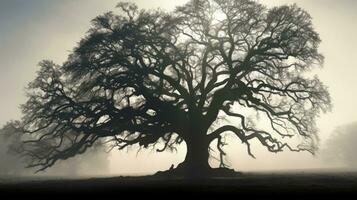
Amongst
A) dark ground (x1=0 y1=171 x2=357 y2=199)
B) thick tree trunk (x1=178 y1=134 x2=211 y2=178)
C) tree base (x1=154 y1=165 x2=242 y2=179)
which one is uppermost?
thick tree trunk (x1=178 y1=134 x2=211 y2=178)

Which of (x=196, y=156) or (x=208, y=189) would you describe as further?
(x=196, y=156)

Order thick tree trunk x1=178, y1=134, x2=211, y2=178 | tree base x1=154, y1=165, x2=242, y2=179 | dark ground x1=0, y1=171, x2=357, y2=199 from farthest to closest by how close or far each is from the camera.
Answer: thick tree trunk x1=178, y1=134, x2=211, y2=178 → tree base x1=154, y1=165, x2=242, y2=179 → dark ground x1=0, y1=171, x2=357, y2=199

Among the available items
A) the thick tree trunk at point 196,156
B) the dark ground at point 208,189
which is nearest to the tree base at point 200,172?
the thick tree trunk at point 196,156

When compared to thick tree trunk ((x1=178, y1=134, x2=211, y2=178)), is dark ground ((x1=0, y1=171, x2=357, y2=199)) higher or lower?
lower

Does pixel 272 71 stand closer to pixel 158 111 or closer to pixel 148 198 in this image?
pixel 158 111

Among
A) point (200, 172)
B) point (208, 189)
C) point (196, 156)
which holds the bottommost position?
point (208, 189)

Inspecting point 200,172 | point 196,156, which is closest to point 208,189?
point 200,172

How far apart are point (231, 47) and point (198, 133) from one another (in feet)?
25.0

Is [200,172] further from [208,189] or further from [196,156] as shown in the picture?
[208,189]

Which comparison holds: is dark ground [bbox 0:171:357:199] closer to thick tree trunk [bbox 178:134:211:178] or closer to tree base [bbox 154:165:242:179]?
tree base [bbox 154:165:242:179]

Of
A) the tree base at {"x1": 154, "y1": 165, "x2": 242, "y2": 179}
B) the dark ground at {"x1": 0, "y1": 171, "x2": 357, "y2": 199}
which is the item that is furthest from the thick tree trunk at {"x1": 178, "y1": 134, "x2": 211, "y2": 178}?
the dark ground at {"x1": 0, "y1": 171, "x2": 357, "y2": 199}

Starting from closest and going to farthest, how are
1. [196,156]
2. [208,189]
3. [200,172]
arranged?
[208,189], [200,172], [196,156]

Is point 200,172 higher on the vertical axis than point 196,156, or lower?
lower

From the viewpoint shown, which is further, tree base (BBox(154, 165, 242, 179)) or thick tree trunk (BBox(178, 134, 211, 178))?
thick tree trunk (BBox(178, 134, 211, 178))
